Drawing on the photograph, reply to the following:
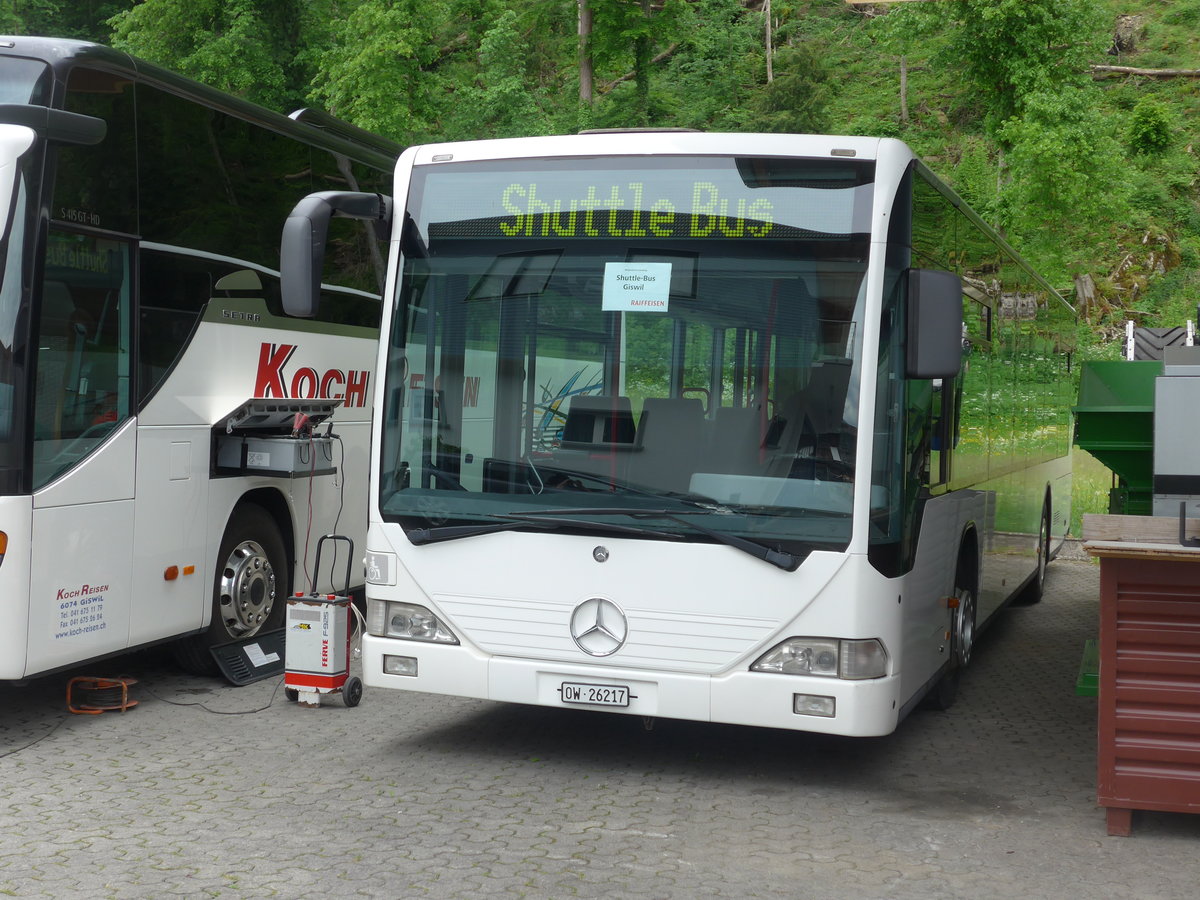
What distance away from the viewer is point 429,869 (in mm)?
5086

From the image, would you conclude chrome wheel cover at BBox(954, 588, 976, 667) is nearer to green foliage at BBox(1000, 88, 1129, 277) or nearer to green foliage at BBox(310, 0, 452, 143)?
green foliage at BBox(310, 0, 452, 143)

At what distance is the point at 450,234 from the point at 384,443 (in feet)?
3.53

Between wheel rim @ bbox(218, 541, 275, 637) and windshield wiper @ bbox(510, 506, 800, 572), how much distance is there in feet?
10.1

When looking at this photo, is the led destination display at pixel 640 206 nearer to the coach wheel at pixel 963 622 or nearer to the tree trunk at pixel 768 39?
the coach wheel at pixel 963 622

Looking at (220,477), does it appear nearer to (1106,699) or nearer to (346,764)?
(346,764)

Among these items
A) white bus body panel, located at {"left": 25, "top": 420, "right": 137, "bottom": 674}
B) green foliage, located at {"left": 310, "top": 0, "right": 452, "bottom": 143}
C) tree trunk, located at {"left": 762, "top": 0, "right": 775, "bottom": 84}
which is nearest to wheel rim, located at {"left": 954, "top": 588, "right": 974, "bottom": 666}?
white bus body panel, located at {"left": 25, "top": 420, "right": 137, "bottom": 674}

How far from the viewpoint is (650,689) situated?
6164 millimetres

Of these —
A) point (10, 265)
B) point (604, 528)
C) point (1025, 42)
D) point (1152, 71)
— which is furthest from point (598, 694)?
point (1152, 71)

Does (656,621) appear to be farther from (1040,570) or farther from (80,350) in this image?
(1040,570)

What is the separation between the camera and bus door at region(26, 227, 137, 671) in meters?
6.83

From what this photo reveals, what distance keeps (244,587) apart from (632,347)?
12.3ft

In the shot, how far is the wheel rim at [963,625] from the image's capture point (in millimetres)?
8336

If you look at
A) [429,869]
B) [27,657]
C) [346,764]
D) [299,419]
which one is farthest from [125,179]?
[429,869]

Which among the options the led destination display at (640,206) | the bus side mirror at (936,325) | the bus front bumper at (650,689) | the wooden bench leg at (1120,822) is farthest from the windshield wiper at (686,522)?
the wooden bench leg at (1120,822)
